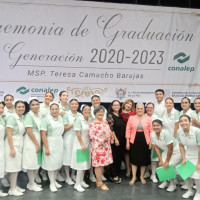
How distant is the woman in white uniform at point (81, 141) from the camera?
3.86m

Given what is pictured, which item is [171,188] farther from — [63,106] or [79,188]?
[63,106]

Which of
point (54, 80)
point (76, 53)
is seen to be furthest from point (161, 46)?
point (54, 80)

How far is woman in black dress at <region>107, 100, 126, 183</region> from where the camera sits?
420 cm

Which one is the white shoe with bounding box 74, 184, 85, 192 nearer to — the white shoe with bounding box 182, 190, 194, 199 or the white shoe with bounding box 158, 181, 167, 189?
the white shoe with bounding box 158, 181, 167, 189

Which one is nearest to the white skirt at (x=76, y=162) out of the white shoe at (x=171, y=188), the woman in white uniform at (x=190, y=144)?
the white shoe at (x=171, y=188)

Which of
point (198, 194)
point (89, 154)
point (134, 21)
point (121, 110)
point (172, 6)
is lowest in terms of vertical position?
point (198, 194)

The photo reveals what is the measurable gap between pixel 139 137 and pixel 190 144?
2.53ft

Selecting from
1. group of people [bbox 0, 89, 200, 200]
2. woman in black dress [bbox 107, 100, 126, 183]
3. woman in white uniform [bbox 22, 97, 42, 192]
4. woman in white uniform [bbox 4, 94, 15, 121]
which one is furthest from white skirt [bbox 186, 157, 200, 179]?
woman in white uniform [bbox 4, 94, 15, 121]

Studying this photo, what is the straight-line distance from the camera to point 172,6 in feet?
18.3

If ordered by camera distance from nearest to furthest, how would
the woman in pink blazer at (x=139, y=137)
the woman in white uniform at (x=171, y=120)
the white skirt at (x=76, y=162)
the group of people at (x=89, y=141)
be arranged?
the group of people at (x=89, y=141), the white skirt at (x=76, y=162), the woman in pink blazer at (x=139, y=137), the woman in white uniform at (x=171, y=120)

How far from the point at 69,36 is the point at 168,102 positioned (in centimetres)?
210

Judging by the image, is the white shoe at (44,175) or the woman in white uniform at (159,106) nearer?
the white shoe at (44,175)

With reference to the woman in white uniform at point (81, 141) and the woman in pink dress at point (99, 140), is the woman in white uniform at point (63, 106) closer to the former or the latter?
the woman in white uniform at point (81, 141)

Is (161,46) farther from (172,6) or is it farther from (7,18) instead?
(7,18)
